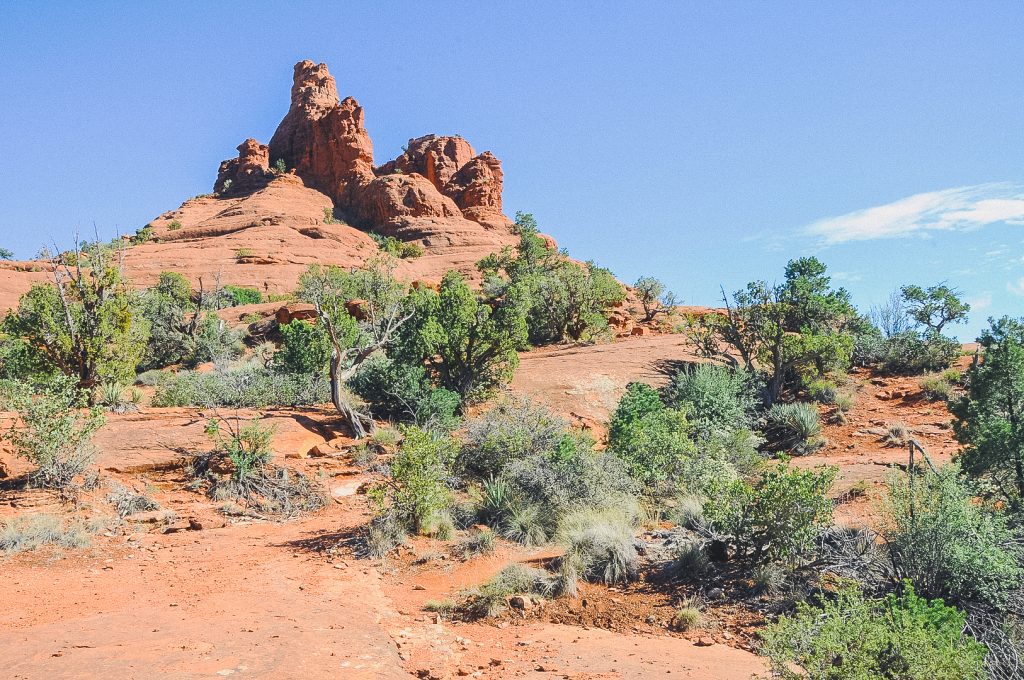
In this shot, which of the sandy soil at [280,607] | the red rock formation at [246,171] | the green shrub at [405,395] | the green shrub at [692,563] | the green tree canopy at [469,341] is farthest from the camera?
the red rock formation at [246,171]

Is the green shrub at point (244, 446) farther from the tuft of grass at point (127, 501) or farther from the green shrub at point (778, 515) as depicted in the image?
the green shrub at point (778, 515)

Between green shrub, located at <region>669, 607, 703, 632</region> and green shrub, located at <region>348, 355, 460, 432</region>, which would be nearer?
green shrub, located at <region>669, 607, 703, 632</region>

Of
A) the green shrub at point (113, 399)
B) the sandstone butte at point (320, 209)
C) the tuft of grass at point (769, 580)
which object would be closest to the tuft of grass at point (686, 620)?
the tuft of grass at point (769, 580)

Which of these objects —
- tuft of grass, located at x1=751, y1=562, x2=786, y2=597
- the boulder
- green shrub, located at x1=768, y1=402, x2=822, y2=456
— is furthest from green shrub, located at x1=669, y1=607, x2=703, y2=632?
the boulder

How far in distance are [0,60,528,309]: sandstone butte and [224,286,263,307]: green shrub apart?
9.03 ft

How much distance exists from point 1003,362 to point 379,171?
7326 centimetres

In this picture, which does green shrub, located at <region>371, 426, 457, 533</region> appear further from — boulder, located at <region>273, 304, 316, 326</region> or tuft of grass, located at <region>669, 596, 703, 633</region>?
boulder, located at <region>273, 304, 316, 326</region>

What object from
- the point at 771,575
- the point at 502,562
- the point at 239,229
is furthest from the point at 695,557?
the point at 239,229

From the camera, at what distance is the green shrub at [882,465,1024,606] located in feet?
20.6

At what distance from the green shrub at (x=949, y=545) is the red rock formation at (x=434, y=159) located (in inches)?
2744

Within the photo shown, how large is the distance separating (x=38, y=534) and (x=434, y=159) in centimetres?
6921

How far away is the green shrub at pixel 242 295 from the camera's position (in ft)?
133

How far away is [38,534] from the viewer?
9.12 meters

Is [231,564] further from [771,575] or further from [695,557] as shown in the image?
[771,575]
